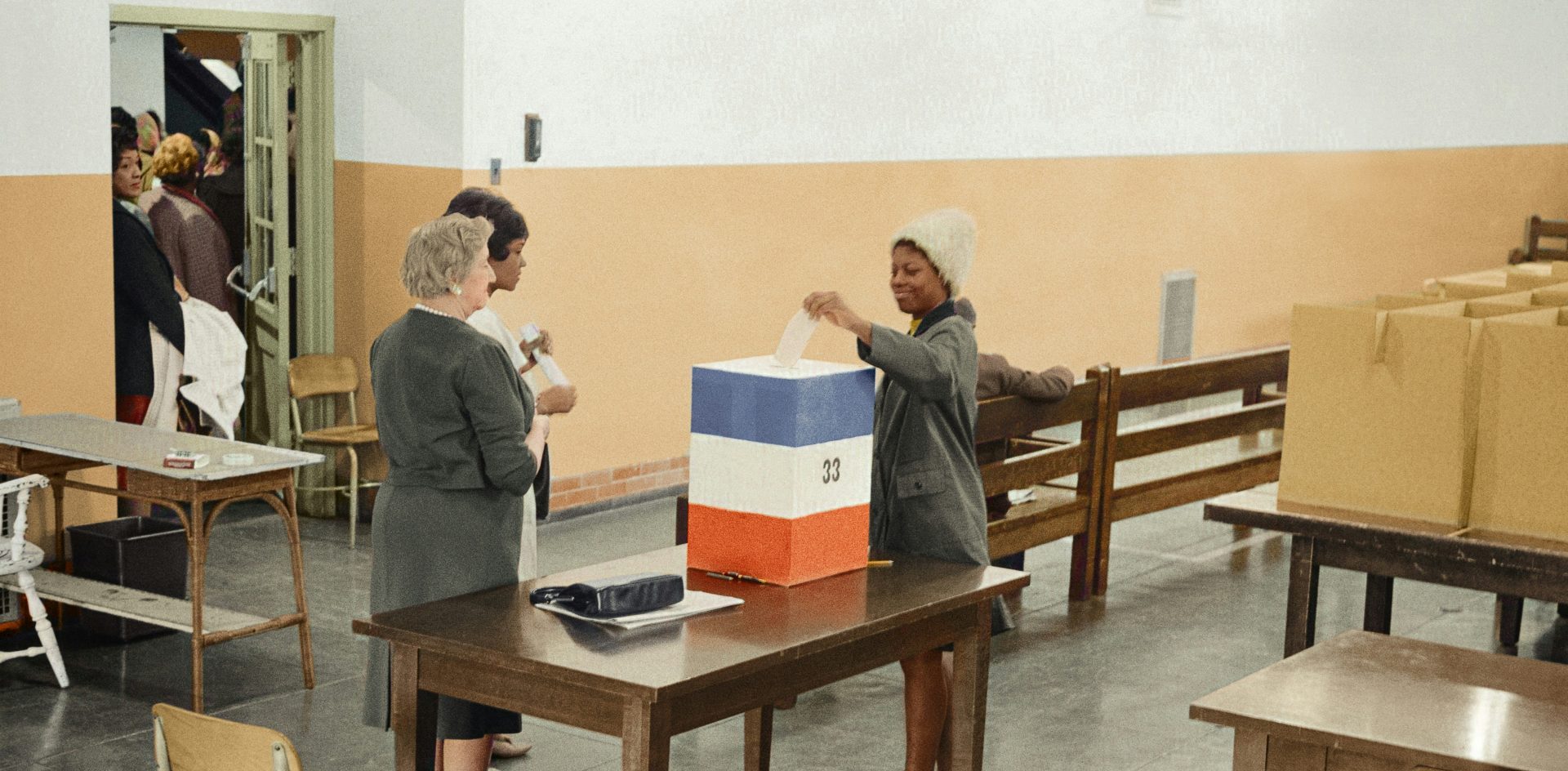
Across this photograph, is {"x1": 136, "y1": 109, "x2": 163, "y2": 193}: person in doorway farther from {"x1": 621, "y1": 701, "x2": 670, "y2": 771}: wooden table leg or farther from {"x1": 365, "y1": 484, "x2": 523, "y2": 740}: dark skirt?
{"x1": 621, "y1": 701, "x2": 670, "y2": 771}: wooden table leg

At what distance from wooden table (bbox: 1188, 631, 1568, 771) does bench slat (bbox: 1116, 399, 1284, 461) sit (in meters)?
3.94

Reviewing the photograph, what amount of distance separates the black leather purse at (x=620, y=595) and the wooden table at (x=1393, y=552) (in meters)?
1.84

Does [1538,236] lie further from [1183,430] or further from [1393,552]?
[1393,552]

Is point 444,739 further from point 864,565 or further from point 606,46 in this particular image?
point 606,46

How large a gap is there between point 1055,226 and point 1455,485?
291 inches

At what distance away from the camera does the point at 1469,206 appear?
16.6m

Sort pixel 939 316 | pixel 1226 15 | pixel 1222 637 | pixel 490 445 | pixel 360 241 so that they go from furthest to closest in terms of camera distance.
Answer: pixel 1226 15 < pixel 360 241 < pixel 1222 637 < pixel 939 316 < pixel 490 445

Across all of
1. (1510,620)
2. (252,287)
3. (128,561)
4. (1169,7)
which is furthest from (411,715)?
(1169,7)

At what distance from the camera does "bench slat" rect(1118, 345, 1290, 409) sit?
7578mm

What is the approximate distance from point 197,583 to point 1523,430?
3.91 meters

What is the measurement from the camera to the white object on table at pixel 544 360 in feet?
15.0

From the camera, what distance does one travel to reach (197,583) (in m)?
5.55

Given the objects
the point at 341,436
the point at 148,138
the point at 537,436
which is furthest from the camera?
the point at 148,138

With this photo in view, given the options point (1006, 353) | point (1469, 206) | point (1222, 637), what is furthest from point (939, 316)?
point (1469, 206)
